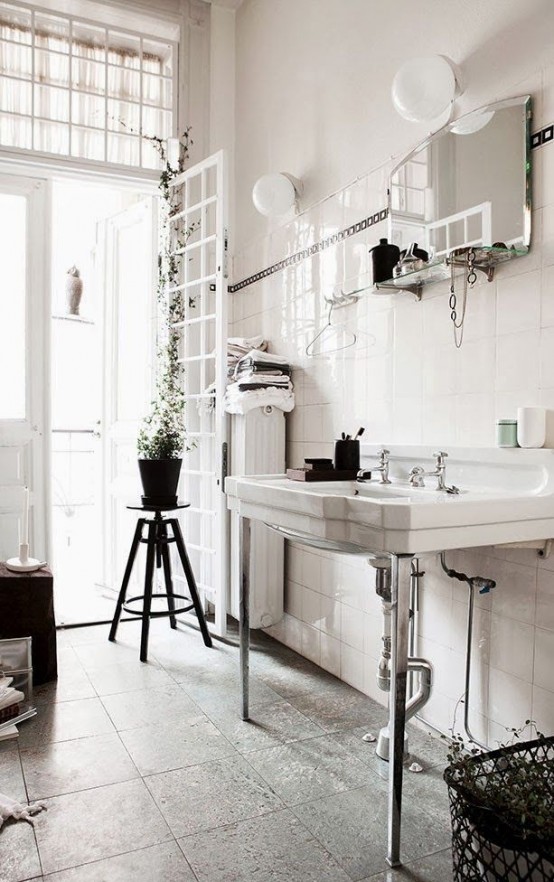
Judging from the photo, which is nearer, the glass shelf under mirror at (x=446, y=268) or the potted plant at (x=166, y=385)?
the glass shelf under mirror at (x=446, y=268)

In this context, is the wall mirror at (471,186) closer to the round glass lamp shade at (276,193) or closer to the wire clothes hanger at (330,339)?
the wire clothes hanger at (330,339)

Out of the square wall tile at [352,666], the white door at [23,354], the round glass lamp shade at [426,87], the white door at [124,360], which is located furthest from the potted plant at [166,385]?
the round glass lamp shade at [426,87]

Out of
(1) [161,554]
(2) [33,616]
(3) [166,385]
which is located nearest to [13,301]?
(3) [166,385]

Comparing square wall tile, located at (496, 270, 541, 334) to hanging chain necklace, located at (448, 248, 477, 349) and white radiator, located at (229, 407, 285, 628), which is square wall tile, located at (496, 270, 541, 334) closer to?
hanging chain necklace, located at (448, 248, 477, 349)

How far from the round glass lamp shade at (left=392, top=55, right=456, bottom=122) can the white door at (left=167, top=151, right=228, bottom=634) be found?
1.25 metres

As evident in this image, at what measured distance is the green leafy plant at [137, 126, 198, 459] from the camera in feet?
10.6

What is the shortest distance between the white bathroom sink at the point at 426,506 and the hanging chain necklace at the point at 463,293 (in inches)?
15.1

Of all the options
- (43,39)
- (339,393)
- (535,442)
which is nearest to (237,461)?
(339,393)

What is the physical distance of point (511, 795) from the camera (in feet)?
4.45

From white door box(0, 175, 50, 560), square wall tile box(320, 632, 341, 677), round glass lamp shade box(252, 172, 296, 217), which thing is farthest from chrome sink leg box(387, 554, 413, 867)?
white door box(0, 175, 50, 560)

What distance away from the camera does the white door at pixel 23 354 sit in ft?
11.6

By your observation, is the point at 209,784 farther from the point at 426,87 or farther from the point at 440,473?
the point at 426,87

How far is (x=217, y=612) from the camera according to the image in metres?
3.24

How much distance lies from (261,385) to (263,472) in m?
0.42
